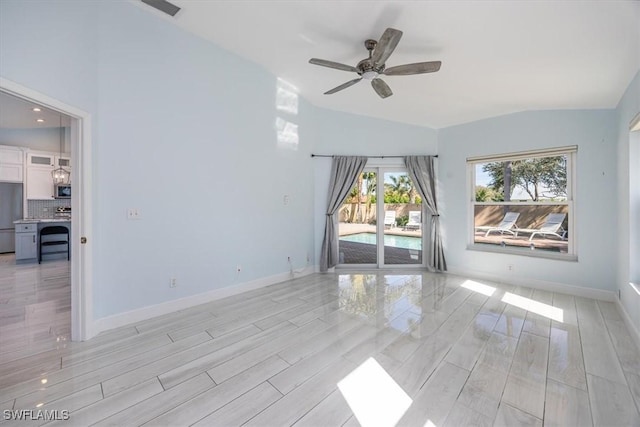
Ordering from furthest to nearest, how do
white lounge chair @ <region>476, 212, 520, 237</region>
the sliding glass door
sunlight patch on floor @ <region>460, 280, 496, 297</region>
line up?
the sliding glass door, white lounge chair @ <region>476, 212, 520, 237</region>, sunlight patch on floor @ <region>460, 280, 496, 297</region>

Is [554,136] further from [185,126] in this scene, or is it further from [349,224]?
[185,126]

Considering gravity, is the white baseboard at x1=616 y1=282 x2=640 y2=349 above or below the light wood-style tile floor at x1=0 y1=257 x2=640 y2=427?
above

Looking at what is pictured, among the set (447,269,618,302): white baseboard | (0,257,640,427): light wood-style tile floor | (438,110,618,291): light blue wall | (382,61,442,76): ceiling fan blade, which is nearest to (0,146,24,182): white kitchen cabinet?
(0,257,640,427): light wood-style tile floor

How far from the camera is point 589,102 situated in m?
3.28

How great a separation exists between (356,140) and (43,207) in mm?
8170

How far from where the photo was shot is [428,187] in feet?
15.7

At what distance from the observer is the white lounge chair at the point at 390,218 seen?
4992 mm

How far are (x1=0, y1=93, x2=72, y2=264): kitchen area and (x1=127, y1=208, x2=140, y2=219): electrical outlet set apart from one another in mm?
4618

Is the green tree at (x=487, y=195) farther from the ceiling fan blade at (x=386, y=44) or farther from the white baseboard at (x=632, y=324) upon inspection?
the ceiling fan blade at (x=386, y=44)

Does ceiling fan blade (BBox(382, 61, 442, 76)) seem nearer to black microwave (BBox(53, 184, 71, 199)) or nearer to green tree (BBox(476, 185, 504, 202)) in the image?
green tree (BBox(476, 185, 504, 202))

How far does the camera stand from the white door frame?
2373 millimetres

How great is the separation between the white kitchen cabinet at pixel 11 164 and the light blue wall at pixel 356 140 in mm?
7217

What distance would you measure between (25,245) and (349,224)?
6.85m

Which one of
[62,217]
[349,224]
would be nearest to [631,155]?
[349,224]
